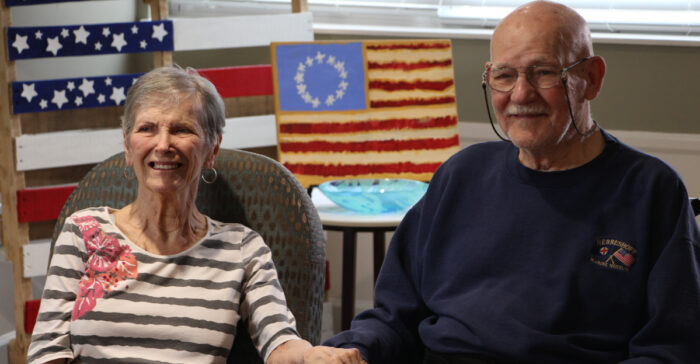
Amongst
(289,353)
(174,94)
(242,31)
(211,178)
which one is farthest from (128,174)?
(242,31)

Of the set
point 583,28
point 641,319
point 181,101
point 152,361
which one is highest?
point 583,28

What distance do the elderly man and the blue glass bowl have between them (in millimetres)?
785

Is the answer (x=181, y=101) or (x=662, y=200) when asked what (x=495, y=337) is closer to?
(x=662, y=200)

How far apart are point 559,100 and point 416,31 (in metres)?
1.83

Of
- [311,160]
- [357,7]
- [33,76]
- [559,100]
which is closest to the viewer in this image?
[559,100]

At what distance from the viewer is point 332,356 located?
1.36 metres

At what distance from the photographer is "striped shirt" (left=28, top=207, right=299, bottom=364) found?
4.87 ft

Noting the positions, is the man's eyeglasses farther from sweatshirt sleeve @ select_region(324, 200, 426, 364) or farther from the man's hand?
the man's hand

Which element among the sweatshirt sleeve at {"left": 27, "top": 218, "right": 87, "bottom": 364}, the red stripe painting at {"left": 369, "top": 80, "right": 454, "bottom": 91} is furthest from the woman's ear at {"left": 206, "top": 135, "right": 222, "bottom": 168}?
the red stripe painting at {"left": 369, "top": 80, "right": 454, "bottom": 91}

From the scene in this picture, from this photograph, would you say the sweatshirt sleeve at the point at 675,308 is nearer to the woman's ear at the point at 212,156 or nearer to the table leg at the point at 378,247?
the woman's ear at the point at 212,156

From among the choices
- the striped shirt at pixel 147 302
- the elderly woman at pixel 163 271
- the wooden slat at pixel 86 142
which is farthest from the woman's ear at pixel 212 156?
the wooden slat at pixel 86 142

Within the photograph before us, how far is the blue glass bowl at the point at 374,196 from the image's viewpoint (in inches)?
92.8

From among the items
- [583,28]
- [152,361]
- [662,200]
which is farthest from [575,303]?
[152,361]

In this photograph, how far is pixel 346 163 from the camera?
270 cm
